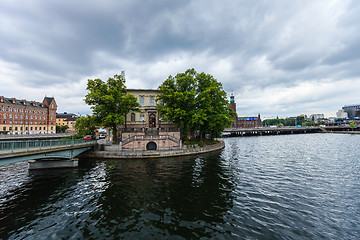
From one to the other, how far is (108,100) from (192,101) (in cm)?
1806

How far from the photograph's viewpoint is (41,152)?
1647 cm

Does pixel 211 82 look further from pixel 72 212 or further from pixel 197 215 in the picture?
pixel 72 212

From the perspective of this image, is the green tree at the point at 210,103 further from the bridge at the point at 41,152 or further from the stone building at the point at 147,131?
the bridge at the point at 41,152

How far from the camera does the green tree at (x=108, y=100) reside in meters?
30.1

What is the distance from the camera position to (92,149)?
29.4 metres

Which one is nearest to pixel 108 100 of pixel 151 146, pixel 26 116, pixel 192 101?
pixel 151 146

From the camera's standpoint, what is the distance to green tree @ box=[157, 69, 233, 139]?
3266 cm

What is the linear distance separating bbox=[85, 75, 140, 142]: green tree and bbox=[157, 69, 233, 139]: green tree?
8321 millimetres

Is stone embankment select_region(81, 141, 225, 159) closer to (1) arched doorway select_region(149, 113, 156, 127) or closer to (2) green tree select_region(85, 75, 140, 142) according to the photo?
(2) green tree select_region(85, 75, 140, 142)

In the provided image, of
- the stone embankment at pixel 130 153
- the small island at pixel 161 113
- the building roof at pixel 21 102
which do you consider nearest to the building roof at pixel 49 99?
the building roof at pixel 21 102

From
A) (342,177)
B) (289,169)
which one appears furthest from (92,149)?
(342,177)

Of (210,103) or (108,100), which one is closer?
(108,100)

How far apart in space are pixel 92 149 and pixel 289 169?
3368 cm

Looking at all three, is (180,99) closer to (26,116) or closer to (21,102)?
(26,116)
